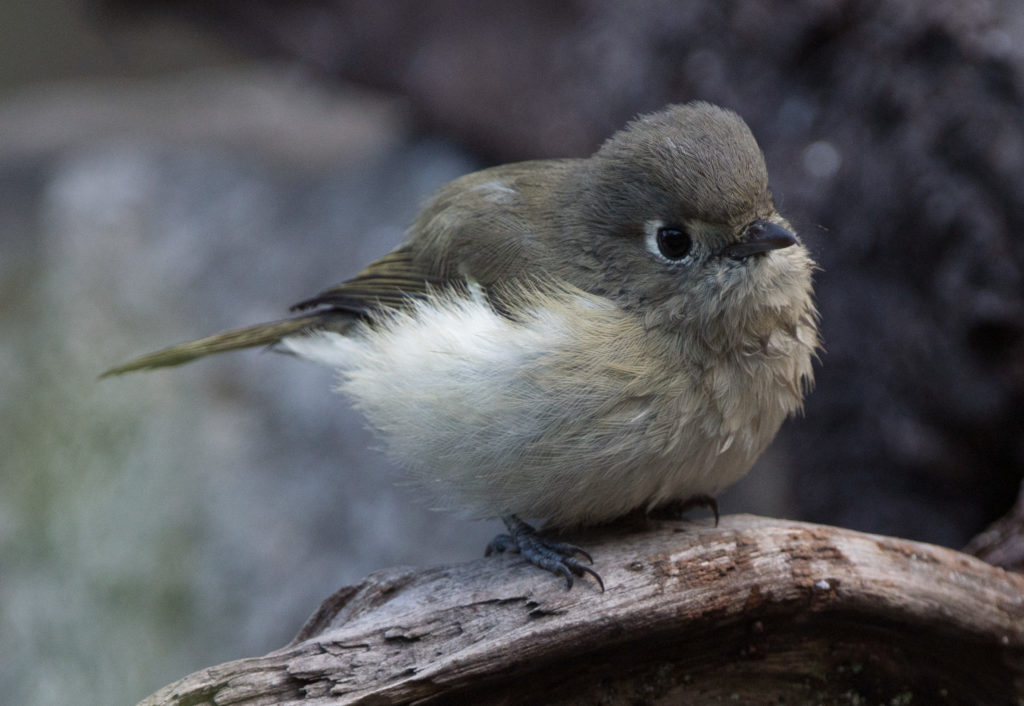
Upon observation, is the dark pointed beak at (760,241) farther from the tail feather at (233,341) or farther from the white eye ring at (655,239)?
the tail feather at (233,341)

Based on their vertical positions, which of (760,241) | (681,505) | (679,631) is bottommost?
(679,631)

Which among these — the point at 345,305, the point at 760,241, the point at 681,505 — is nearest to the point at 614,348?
the point at 760,241

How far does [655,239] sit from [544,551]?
0.94 m

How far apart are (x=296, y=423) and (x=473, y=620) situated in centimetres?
326

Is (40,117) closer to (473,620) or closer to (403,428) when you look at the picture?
(403,428)

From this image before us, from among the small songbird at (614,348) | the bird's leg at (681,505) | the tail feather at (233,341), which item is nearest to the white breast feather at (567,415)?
the small songbird at (614,348)

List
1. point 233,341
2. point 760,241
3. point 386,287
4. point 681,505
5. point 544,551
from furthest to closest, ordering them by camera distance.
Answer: point 233,341 → point 386,287 → point 681,505 → point 544,551 → point 760,241

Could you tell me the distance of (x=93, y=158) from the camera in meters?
6.62

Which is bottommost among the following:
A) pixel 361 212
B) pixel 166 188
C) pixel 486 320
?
pixel 486 320

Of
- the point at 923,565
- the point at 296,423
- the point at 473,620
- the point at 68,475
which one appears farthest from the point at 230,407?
the point at 923,565

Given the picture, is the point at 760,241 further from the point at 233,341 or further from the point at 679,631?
the point at 233,341

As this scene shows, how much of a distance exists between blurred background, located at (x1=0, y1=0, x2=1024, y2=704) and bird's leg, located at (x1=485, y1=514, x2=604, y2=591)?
962mm

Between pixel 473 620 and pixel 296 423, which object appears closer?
pixel 473 620

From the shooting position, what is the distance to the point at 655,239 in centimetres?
261
